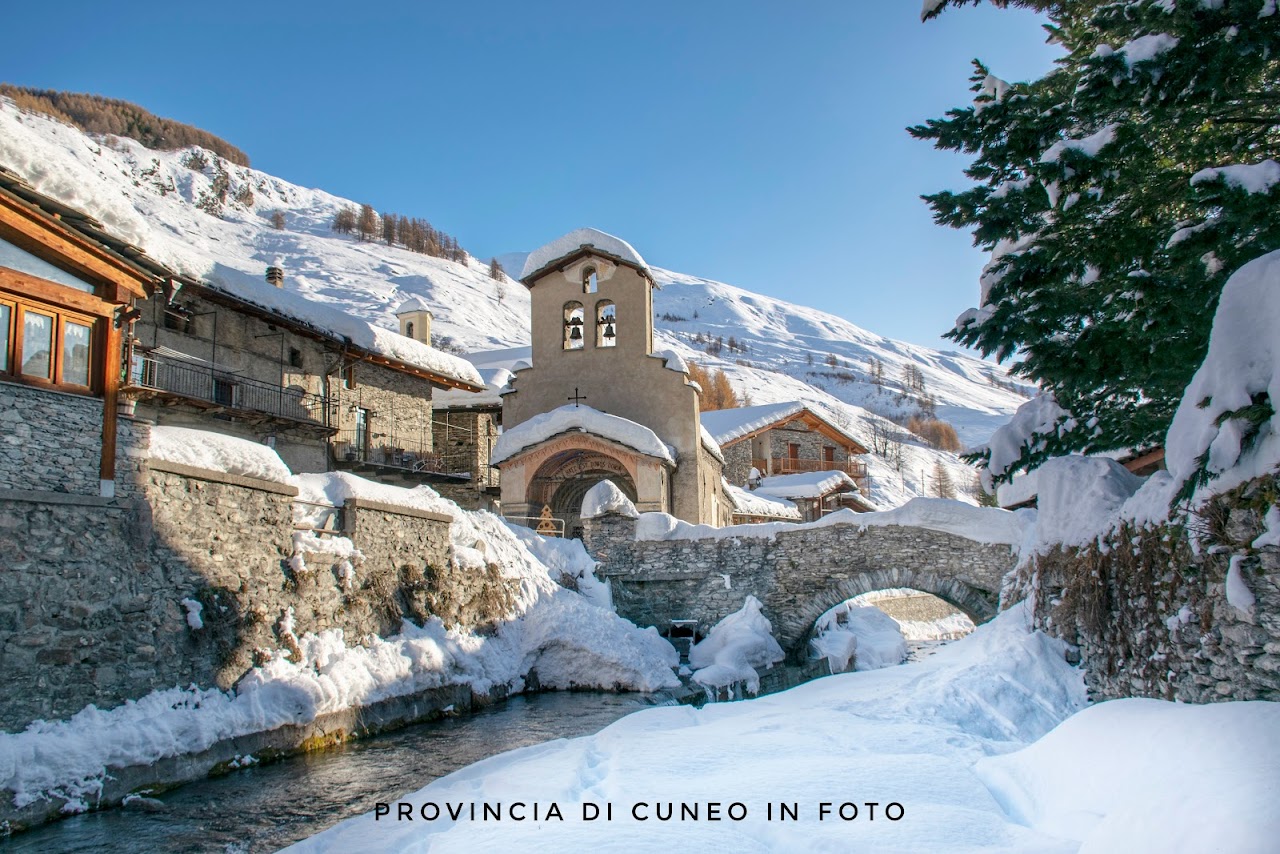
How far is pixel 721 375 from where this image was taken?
79.8 metres

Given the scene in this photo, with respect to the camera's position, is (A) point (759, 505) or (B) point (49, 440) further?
(A) point (759, 505)

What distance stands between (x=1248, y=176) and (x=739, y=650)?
15.2 metres

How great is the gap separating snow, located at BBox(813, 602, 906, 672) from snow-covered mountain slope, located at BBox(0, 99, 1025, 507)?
20.9 m

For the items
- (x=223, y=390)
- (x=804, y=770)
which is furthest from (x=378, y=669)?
(x=223, y=390)

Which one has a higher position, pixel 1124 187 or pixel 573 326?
pixel 573 326

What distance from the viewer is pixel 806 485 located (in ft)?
129

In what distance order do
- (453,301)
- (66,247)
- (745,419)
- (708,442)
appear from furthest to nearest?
(453,301) → (745,419) → (708,442) → (66,247)

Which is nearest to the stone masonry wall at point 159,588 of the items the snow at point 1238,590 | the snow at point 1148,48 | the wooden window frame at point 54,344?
the wooden window frame at point 54,344

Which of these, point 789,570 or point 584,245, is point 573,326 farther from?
point 789,570

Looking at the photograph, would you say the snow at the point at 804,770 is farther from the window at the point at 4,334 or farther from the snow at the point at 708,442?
the snow at the point at 708,442

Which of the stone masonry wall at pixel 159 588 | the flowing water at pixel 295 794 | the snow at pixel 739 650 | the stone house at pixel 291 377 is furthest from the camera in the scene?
the stone house at pixel 291 377

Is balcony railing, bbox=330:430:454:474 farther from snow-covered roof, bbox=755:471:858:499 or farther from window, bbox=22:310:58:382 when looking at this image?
snow-covered roof, bbox=755:471:858:499

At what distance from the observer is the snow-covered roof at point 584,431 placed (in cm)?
2452

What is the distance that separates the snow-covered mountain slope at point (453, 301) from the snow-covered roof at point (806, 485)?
1356 cm
